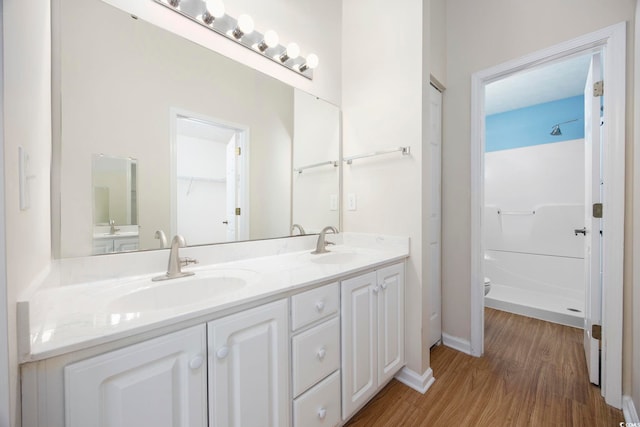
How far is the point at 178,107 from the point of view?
3.67ft

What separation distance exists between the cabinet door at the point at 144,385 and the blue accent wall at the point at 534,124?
415cm

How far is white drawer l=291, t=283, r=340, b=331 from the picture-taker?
93 cm

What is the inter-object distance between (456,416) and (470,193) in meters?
1.40

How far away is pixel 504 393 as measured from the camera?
1.44 meters

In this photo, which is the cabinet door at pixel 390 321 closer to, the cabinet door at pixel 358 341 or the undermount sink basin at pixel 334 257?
the cabinet door at pixel 358 341

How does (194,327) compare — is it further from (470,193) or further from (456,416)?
(470,193)

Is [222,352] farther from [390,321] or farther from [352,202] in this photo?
[352,202]

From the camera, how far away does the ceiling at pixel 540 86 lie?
2344 millimetres

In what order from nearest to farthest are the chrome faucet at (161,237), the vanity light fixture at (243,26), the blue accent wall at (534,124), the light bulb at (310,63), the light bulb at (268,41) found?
the chrome faucet at (161,237) → the vanity light fixture at (243,26) → the light bulb at (268,41) → the light bulb at (310,63) → the blue accent wall at (534,124)

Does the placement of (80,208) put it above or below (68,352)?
above

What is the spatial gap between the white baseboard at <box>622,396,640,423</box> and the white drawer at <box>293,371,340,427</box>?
143 centimetres

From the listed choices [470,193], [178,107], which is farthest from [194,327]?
[470,193]

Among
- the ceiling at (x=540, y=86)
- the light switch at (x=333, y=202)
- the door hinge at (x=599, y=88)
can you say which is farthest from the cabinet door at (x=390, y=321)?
the ceiling at (x=540, y=86)

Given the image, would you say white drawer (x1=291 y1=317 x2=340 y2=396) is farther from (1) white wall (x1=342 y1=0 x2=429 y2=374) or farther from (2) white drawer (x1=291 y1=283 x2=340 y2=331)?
(1) white wall (x1=342 y1=0 x2=429 y2=374)
